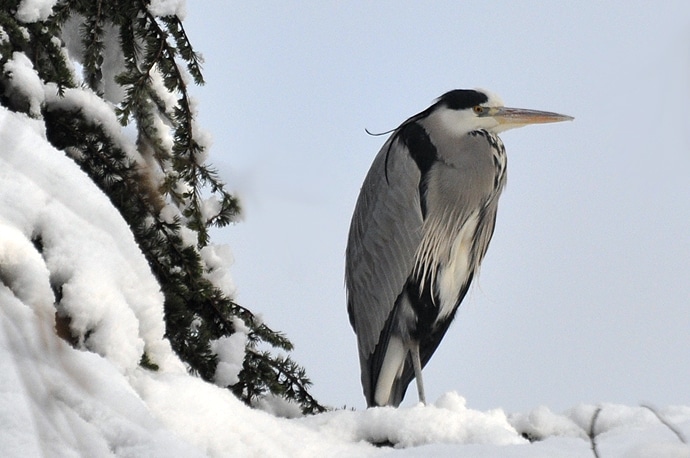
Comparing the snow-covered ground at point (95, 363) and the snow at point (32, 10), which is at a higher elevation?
the snow at point (32, 10)

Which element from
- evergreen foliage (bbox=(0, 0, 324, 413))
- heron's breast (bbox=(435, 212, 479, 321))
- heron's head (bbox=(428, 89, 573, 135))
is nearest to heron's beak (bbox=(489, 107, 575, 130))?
heron's head (bbox=(428, 89, 573, 135))

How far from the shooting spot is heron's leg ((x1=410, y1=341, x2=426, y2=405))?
12.7 feet

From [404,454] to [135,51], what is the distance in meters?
1.68

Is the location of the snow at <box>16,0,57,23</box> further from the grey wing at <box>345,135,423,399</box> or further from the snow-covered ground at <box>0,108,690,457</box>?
the grey wing at <box>345,135,423,399</box>

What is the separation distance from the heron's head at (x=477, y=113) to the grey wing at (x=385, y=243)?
280mm

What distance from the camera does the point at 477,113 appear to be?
438cm

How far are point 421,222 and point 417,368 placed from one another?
2.37ft

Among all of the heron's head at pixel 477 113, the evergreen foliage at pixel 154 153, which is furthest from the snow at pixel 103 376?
the heron's head at pixel 477 113

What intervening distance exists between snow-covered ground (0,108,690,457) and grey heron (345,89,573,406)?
2.63 m

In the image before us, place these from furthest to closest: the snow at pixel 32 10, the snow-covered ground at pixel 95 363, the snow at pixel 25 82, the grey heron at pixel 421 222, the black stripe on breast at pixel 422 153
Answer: the black stripe on breast at pixel 422 153
the grey heron at pixel 421 222
the snow at pixel 32 10
the snow at pixel 25 82
the snow-covered ground at pixel 95 363

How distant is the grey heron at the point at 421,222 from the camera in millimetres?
4195

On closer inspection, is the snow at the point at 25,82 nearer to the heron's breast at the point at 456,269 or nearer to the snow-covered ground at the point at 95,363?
the snow-covered ground at the point at 95,363

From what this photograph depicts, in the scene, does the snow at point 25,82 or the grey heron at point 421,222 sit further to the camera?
the grey heron at point 421,222

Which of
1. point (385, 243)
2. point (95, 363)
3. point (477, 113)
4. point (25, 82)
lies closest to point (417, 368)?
point (385, 243)
